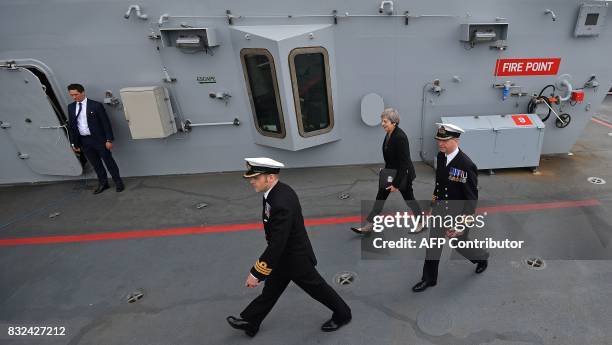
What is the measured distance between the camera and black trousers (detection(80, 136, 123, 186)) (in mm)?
5777

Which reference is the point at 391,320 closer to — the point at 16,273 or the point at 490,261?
the point at 490,261

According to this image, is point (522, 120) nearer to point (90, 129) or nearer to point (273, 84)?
point (273, 84)

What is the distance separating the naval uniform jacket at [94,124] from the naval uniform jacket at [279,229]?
15.1 feet

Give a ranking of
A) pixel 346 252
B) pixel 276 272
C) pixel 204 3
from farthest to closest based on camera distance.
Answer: pixel 204 3 < pixel 346 252 < pixel 276 272

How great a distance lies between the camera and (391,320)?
3158 millimetres

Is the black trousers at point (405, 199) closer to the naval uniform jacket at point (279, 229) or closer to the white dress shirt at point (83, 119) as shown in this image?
the naval uniform jacket at point (279, 229)

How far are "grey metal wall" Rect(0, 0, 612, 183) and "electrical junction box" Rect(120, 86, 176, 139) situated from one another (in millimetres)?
313

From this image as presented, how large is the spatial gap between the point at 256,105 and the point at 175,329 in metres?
3.97

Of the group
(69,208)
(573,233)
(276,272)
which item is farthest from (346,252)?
(69,208)

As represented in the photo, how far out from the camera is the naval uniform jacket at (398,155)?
3.69m

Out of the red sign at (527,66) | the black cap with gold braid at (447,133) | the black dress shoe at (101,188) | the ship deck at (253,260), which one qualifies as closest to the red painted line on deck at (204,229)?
the ship deck at (253,260)

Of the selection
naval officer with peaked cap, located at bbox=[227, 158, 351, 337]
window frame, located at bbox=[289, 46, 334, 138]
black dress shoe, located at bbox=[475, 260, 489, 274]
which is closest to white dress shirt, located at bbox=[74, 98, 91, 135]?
window frame, located at bbox=[289, 46, 334, 138]

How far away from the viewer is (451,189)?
3.12 m

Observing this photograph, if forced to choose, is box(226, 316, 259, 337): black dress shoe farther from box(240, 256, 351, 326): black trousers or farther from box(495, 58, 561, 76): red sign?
box(495, 58, 561, 76): red sign
